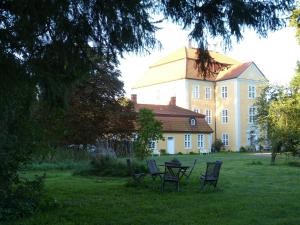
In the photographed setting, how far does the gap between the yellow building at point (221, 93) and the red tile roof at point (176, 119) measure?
527 centimetres

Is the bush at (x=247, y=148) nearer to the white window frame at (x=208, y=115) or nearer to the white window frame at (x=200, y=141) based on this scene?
the white window frame at (x=200, y=141)

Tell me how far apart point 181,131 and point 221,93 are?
12603 millimetres

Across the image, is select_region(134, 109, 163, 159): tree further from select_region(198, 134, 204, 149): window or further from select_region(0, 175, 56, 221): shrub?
select_region(198, 134, 204, 149): window

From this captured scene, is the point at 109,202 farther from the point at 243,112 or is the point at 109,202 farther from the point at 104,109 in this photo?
the point at 243,112

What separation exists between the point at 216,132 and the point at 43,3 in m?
58.4

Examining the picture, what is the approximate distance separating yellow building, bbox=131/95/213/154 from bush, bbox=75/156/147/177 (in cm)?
3013

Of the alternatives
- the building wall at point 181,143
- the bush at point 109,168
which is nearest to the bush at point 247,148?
→ the building wall at point 181,143

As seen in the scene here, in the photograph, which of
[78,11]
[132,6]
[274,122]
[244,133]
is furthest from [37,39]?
[244,133]

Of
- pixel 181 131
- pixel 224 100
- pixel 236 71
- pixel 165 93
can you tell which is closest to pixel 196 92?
pixel 224 100

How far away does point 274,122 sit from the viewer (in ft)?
98.1

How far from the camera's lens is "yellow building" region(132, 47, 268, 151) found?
59500mm

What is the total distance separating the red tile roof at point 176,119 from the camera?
167 feet

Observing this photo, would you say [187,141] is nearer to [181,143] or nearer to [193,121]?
[181,143]

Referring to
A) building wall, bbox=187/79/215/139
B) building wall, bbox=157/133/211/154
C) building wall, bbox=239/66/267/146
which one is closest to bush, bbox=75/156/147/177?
building wall, bbox=157/133/211/154
